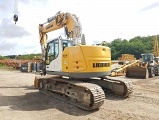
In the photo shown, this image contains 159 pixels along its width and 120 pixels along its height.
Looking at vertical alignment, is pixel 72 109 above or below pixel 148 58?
below

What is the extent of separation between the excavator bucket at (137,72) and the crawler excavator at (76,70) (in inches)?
409

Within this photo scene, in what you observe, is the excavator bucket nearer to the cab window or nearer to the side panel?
the cab window

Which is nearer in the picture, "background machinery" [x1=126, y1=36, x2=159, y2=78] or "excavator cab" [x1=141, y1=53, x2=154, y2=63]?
"background machinery" [x1=126, y1=36, x2=159, y2=78]

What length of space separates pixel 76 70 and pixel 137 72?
13.2 metres

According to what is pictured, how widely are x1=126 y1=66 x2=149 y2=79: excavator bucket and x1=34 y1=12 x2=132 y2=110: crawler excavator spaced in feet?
34.1

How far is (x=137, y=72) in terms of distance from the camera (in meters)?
21.1

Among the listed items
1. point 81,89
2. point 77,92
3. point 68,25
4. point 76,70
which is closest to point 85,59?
point 76,70

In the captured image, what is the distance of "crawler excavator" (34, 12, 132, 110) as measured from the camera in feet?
28.3

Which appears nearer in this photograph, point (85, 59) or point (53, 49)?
point (85, 59)

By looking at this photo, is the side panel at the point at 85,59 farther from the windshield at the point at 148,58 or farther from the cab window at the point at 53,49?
the windshield at the point at 148,58

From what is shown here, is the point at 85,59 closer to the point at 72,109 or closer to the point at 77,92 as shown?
the point at 77,92

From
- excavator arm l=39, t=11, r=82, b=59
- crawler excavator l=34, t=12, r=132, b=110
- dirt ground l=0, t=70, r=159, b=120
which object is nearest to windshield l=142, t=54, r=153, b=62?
excavator arm l=39, t=11, r=82, b=59

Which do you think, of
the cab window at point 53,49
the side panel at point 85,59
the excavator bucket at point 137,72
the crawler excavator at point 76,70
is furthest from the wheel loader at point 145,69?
the side panel at point 85,59

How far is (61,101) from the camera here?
391 inches
